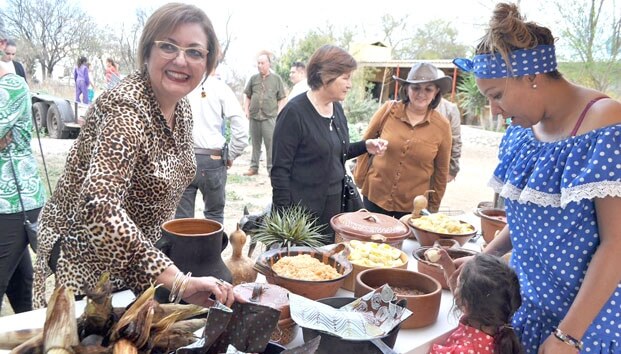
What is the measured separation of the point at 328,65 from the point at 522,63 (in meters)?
1.73

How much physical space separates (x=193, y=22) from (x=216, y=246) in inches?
28.6

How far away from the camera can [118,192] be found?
1355mm

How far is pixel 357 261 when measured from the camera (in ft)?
6.35

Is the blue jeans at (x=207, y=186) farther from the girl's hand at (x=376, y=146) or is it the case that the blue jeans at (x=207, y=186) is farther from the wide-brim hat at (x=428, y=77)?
the wide-brim hat at (x=428, y=77)

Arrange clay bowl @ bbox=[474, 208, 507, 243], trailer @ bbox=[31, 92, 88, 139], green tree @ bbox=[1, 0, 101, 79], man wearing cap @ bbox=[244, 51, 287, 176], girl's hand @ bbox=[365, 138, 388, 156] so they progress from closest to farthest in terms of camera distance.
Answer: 1. clay bowl @ bbox=[474, 208, 507, 243]
2. girl's hand @ bbox=[365, 138, 388, 156]
3. man wearing cap @ bbox=[244, 51, 287, 176]
4. trailer @ bbox=[31, 92, 88, 139]
5. green tree @ bbox=[1, 0, 101, 79]

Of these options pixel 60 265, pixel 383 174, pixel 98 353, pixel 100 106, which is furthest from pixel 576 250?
pixel 383 174

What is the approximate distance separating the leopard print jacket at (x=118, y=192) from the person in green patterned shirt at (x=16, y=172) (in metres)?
0.78

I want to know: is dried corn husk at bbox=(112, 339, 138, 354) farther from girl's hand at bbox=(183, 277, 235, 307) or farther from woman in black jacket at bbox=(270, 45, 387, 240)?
woman in black jacket at bbox=(270, 45, 387, 240)

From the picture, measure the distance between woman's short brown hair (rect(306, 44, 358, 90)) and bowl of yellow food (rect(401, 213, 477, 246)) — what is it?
105cm

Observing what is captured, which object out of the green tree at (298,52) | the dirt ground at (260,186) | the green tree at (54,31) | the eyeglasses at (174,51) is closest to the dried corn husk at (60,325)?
the eyeglasses at (174,51)

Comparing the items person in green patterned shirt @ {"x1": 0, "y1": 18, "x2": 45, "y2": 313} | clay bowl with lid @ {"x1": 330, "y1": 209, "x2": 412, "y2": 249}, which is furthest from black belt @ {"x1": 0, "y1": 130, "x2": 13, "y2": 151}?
clay bowl with lid @ {"x1": 330, "y1": 209, "x2": 412, "y2": 249}

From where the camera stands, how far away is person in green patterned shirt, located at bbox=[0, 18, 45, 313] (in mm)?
2359

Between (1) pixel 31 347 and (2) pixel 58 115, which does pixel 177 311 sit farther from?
(2) pixel 58 115

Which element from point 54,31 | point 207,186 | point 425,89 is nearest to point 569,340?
point 425,89
